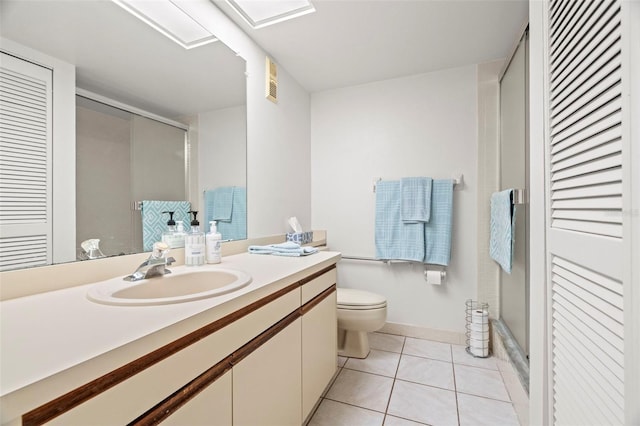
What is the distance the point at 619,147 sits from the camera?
0.58m

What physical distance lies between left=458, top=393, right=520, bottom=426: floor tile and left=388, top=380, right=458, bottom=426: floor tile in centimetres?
4

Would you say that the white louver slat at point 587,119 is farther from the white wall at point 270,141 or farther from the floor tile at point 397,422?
the white wall at point 270,141

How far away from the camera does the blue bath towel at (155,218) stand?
1.15m

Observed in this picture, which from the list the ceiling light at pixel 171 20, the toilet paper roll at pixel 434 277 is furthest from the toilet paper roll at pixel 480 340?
the ceiling light at pixel 171 20

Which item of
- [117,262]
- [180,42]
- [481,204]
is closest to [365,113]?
[481,204]

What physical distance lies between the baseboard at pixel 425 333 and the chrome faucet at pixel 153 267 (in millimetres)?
1869

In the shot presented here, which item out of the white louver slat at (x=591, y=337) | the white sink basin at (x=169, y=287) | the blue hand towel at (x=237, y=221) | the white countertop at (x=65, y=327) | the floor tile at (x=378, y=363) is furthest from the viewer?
the floor tile at (x=378, y=363)

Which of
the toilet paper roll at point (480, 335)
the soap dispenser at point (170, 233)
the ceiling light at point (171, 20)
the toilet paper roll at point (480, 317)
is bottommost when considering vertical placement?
the toilet paper roll at point (480, 335)

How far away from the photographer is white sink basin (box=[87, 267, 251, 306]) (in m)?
0.72

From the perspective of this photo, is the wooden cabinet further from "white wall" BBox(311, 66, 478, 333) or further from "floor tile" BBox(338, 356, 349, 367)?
"white wall" BBox(311, 66, 478, 333)

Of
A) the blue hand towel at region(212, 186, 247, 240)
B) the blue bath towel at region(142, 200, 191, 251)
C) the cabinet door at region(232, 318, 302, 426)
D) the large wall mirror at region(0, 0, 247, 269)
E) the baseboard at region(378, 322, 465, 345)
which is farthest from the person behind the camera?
the baseboard at region(378, 322, 465, 345)

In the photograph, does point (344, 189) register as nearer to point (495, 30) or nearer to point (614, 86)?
point (495, 30)

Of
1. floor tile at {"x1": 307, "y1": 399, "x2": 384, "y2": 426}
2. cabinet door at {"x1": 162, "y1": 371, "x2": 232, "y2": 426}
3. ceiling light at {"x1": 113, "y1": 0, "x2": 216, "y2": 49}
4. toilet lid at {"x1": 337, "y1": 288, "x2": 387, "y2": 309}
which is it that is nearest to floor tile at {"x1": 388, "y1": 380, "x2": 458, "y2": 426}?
floor tile at {"x1": 307, "y1": 399, "x2": 384, "y2": 426}

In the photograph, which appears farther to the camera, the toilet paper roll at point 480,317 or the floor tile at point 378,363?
the toilet paper roll at point 480,317
